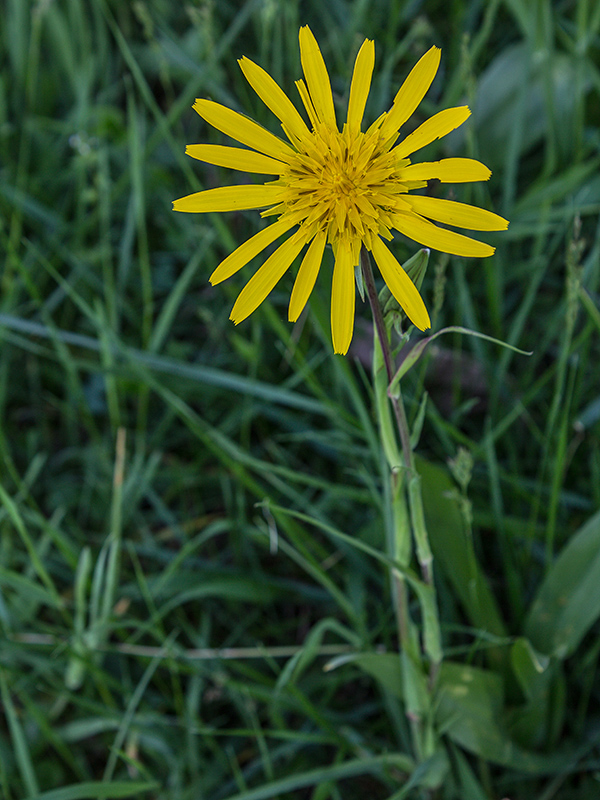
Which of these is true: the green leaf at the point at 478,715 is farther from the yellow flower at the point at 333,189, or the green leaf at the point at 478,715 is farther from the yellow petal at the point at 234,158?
the yellow petal at the point at 234,158

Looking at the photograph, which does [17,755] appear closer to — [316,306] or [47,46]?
[316,306]

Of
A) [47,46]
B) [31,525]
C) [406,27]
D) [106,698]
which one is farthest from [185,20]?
[106,698]

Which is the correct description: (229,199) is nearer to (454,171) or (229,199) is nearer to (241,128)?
(241,128)

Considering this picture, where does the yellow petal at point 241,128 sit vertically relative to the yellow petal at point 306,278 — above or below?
above

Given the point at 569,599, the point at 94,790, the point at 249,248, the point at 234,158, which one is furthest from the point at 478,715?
the point at 234,158

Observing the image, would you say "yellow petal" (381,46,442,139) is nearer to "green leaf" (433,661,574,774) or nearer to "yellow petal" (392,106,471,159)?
"yellow petal" (392,106,471,159)

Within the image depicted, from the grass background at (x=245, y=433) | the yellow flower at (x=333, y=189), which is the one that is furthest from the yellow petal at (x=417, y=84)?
the grass background at (x=245, y=433)
